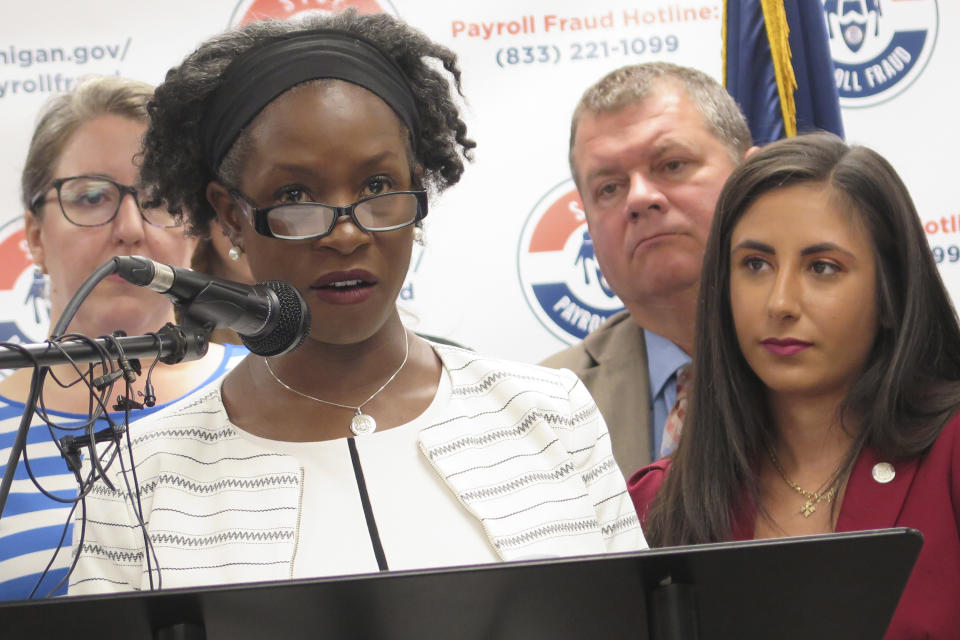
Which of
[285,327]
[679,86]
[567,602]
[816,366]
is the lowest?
[567,602]

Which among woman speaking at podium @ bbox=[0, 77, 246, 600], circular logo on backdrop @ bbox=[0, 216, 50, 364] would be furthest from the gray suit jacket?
circular logo on backdrop @ bbox=[0, 216, 50, 364]

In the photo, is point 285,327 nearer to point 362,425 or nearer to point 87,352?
point 87,352

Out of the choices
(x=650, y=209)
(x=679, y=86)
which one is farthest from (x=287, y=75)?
(x=679, y=86)

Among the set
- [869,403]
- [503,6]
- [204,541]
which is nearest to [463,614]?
[204,541]

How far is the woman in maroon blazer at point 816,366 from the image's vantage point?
2.27 m

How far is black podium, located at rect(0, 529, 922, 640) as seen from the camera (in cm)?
116

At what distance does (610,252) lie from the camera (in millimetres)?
3305

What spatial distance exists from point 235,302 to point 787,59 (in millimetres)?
2263

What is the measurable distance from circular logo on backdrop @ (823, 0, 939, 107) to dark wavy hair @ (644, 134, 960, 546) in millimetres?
1282

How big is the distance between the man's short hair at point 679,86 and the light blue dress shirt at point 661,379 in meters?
0.59

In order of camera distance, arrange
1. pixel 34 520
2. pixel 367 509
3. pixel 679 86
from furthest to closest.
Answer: pixel 679 86 < pixel 34 520 < pixel 367 509

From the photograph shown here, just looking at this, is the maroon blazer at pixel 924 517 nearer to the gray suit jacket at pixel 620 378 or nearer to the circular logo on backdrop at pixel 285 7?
the gray suit jacket at pixel 620 378

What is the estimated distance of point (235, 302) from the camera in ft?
4.49

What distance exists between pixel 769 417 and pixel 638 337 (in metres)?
0.81
